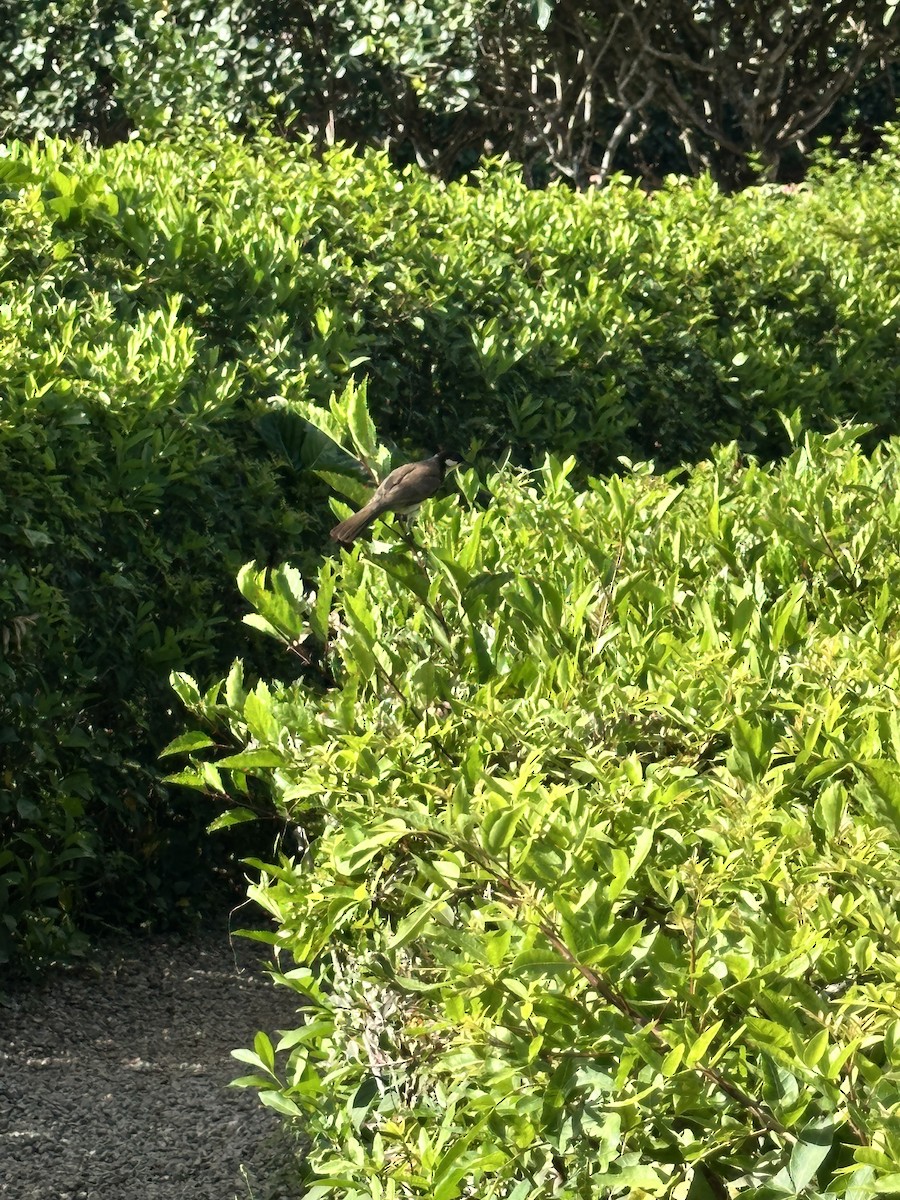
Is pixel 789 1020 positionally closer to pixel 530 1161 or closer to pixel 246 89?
pixel 530 1161

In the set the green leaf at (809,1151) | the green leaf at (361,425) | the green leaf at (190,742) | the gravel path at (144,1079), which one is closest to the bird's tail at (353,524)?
the green leaf at (361,425)

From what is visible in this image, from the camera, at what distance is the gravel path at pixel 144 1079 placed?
3.61 m

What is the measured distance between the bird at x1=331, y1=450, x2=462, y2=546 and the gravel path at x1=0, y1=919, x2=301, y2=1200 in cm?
147

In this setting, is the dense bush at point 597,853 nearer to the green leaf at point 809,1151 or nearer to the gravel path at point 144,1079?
the green leaf at point 809,1151

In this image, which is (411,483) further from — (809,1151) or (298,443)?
(809,1151)

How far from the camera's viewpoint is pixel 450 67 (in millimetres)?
13281

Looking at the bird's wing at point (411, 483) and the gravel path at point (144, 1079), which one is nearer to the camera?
the bird's wing at point (411, 483)

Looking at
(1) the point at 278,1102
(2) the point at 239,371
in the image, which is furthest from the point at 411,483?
(2) the point at 239,371

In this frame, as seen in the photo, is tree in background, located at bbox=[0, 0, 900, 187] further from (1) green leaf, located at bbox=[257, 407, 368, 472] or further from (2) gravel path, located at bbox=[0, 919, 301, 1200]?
(2) gravel path, located at bbox=[0, 919, 301, 1200]

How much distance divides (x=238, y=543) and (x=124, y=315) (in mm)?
957

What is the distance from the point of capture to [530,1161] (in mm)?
1797

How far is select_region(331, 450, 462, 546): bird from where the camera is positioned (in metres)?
3.14

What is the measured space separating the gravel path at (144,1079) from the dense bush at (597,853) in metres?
1.23

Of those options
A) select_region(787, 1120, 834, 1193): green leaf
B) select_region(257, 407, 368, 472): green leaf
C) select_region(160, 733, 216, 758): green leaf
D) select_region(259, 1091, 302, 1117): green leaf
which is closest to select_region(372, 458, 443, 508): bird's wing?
select_region(160, 733, 216, 758): green leaf
